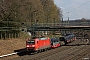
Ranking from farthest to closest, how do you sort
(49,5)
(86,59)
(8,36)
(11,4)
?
(49,5)
(11,4)
(8,36)
(86,59)

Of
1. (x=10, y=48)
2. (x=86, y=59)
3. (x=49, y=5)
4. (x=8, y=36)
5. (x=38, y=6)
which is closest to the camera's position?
(x=86, y=59)

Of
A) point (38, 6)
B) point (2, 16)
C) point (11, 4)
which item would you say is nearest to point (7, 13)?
point (2, 16)

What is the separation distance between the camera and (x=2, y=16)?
64.4m

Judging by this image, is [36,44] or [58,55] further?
[36,44]

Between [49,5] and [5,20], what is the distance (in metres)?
59.3

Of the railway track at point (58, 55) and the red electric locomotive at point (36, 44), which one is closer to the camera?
the railway track at point (58, 55)

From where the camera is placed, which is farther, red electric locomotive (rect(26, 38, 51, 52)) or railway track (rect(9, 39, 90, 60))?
red electric locomotive (rect(26, 38, 51, 52))

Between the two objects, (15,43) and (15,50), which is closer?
(15,50)

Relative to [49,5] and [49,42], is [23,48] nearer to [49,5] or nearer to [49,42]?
[49,42]

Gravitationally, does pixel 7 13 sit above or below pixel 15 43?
above

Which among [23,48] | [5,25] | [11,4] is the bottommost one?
[23,48]

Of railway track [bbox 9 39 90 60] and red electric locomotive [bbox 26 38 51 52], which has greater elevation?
red electric locomotive [bbox 26 38 51 52]

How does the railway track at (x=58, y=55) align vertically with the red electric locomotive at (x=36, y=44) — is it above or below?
below

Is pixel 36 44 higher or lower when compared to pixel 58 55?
higher
